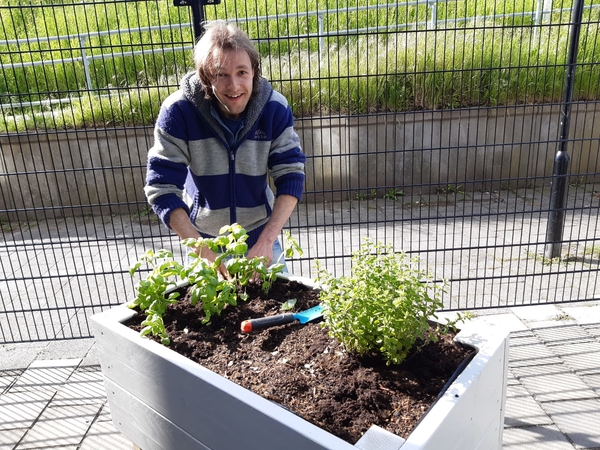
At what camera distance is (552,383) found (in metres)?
2.79

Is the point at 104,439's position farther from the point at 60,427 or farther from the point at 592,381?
the point at 592,381

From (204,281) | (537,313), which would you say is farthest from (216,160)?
(537,313)

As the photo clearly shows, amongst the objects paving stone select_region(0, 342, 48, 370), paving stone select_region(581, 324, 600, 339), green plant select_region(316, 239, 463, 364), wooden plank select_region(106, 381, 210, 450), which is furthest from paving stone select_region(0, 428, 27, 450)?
paving stone select_region(581, 324, 600, 339)

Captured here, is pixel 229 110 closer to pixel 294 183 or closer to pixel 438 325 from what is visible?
pixel 294 183

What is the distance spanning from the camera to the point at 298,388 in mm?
1448

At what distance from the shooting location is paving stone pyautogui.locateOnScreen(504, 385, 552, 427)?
251 cm

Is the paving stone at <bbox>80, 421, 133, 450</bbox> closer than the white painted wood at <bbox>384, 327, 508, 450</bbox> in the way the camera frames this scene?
No

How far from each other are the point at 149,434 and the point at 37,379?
5.48 feet

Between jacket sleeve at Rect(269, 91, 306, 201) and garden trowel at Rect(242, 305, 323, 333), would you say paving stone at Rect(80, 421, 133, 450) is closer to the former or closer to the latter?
garden trowel at Rect(242, 305, 323, 333)

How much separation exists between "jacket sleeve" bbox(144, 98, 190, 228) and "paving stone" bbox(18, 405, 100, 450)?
1.23m

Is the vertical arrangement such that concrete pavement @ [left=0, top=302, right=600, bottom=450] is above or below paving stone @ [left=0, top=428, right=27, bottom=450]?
below

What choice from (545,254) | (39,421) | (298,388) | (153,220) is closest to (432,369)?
(298,388)

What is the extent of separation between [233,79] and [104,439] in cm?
182

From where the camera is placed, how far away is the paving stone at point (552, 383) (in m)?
2.69
